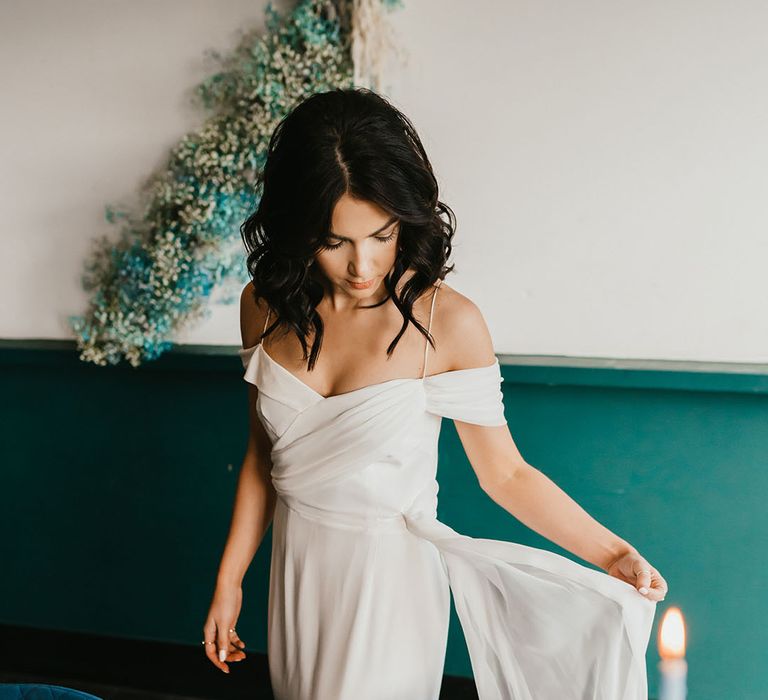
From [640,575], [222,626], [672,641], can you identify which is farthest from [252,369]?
[672,641]

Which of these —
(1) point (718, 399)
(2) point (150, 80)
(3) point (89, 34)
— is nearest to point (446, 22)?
(2) point (150, 80)

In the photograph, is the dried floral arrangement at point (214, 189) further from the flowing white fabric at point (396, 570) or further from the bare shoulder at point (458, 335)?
the bare shoulder at point (458, 335)

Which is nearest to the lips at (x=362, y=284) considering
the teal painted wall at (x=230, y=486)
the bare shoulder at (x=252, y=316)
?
the bare shoulder at (x=252, y=316)

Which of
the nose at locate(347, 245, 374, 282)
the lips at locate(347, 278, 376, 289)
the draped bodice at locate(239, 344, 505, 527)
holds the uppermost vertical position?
the nose at locate(347, 245, 374, 282)

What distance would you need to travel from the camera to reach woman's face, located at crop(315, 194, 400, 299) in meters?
1.14

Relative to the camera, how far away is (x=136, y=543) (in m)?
2.49

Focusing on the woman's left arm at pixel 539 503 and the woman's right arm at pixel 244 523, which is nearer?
the woman's left arm at pixel 539 503

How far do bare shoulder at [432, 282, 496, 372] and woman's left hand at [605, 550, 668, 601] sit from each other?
0.41 m

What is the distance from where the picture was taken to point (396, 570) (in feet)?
4.44

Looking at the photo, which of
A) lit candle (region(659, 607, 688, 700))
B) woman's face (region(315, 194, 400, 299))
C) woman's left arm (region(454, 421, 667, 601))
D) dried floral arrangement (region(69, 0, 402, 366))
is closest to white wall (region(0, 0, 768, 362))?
dried floral arrangement (region(69, 0, 402, 366))

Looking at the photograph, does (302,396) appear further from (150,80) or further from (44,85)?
(44,85)

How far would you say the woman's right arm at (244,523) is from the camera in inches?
56.1

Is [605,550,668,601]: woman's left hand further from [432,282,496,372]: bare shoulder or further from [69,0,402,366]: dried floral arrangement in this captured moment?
[69,0,402,366]: dried floral arrangement

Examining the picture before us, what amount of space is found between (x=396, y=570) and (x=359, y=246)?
2.00ft
